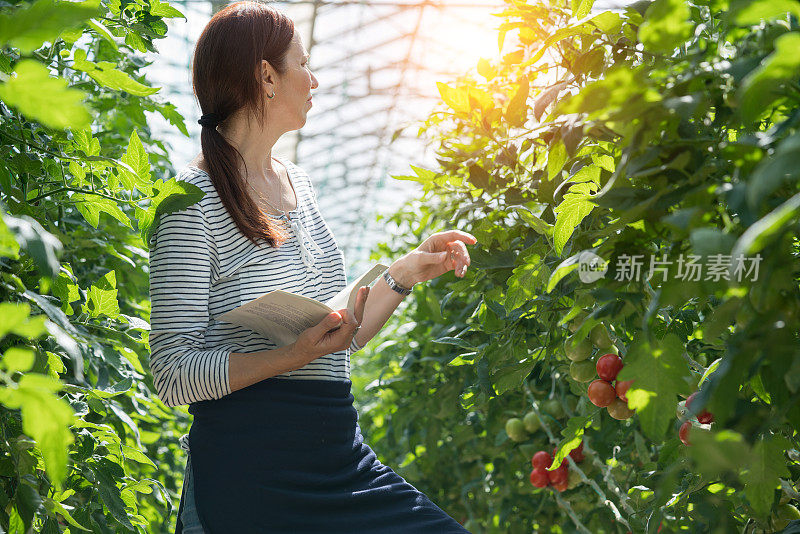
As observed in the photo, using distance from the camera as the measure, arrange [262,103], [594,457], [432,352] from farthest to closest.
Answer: [432,352] → [594,457] → [262,103]

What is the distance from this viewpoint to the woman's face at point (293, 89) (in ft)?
4.79

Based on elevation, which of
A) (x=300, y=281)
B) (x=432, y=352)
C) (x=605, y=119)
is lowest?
(x=432, y=352)

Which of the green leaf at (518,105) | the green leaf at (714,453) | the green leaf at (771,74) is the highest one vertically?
the green leaf at (771,74)

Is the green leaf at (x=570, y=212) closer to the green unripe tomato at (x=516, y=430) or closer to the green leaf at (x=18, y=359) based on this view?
the green leaf at (x=18, y=359)

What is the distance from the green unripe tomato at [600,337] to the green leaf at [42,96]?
793 mm

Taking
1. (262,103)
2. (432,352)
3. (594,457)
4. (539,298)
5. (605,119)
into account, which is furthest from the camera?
(432,352)

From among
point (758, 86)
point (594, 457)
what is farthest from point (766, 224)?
point (594, 457)

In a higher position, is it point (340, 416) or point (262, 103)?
point (262, 103)

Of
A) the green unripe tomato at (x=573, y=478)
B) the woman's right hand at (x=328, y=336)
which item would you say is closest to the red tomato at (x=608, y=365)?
the woman's right hand at (x=328, y=336)

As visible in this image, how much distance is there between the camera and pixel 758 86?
498 mm

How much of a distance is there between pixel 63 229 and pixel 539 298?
927mm

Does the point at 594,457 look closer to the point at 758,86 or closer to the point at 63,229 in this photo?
the point at 63,229

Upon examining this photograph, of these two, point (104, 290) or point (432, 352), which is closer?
point (104, 290)

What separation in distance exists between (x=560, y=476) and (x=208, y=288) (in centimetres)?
109
